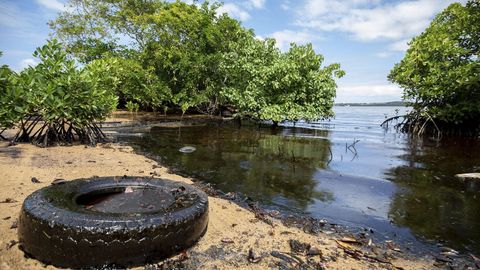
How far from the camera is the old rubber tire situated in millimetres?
3133

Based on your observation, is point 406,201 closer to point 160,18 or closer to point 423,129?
point 423,129

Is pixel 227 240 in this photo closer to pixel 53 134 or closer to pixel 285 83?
pixel 53 134

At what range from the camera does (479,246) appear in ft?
15.1

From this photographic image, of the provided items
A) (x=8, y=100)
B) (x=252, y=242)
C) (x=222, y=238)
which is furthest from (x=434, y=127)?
(x=8, y=100)

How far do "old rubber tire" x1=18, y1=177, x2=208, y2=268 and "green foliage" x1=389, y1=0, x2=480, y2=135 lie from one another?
1763cm

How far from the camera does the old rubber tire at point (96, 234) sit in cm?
313

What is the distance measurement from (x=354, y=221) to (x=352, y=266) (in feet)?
5.89

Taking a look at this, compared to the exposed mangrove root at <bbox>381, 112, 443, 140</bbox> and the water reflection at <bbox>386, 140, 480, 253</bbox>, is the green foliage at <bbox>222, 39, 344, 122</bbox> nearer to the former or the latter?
the exposed mangrove root at <bbox>381, 112, 443, 140</bbox>

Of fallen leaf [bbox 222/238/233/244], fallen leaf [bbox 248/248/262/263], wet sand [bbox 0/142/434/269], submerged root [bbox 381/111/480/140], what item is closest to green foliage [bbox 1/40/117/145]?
wet sand [bbox 0/142/434/269]

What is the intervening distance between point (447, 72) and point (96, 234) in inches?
752

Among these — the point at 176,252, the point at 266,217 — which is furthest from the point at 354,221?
the point at 176,252

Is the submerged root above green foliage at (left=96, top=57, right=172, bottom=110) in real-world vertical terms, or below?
below

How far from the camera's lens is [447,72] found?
17016mm

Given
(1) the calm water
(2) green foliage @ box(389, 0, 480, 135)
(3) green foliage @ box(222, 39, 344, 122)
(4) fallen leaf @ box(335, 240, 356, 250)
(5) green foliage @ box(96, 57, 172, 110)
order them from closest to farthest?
(4) fallen leaf @ box(335, 240, 356, 250)
(1) the calm water
(2) green foliage @ box(389, 0, 480, 135)
(3) green foliage @ box(222, 39, 344, 122)
(5) green foliage @ box(96, 57, 172, 110)
